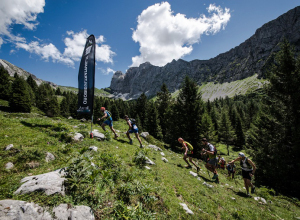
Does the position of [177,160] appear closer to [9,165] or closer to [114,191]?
[114,191]

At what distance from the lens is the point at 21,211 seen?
2.52 m

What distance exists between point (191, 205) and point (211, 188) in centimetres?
366

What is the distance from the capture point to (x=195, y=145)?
23234 millimetres

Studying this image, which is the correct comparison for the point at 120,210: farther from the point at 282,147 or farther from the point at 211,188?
the point at 282,147

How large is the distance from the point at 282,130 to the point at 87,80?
20.7 metres

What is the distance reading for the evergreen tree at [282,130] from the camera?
1248 cm

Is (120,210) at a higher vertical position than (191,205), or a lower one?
higher

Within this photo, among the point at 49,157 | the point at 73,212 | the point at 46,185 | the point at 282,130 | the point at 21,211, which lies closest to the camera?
the point at 21,211

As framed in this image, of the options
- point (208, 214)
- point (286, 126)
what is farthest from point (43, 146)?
point (286, 126)

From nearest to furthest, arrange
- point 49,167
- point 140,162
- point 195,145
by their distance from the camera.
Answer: point 49,167
point 140,162
point 195,145

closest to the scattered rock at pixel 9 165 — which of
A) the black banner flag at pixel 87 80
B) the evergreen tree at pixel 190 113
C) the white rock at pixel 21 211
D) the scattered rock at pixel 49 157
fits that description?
the scattered rock at pixel 49 157

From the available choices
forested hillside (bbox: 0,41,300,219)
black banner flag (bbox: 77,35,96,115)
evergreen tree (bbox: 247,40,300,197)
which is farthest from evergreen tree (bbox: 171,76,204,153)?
black banner flag (bbox: 77,35,96,115)

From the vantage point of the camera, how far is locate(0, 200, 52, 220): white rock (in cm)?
238

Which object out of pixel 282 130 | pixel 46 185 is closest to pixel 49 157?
pixel 46 185
